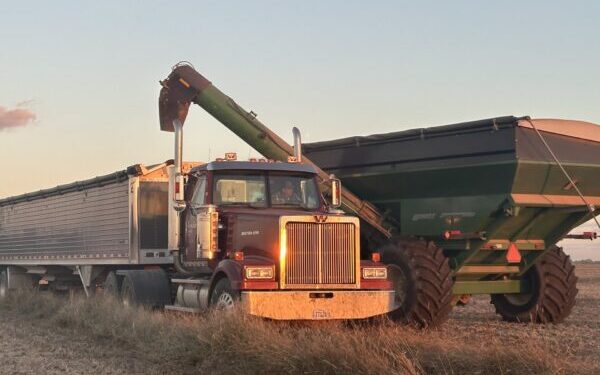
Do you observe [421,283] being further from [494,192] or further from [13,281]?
[13,281]

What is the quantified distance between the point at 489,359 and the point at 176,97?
12.3m

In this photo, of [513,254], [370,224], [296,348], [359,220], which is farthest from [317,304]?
[513,254]

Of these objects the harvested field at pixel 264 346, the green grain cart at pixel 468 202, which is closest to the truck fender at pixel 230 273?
the harvested field at pixel 264 346

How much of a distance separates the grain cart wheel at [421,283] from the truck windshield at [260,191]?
Result: 2.26m

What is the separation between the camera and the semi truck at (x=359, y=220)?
1266 cm

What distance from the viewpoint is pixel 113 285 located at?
18.8m

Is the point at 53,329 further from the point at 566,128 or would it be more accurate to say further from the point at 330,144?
the point at 566,128

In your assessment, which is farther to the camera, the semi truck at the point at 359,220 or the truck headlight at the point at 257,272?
the semi truck at the point at 359,220

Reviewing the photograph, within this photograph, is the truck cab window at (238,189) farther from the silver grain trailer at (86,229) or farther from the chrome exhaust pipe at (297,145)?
the silver grain trailer at (86,229)

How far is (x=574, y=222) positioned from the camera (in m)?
16.2

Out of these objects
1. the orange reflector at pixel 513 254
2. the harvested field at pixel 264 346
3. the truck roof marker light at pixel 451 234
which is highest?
the truck roof marker light at pixel 451 234

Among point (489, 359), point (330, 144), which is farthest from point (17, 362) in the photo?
point (330, 144)

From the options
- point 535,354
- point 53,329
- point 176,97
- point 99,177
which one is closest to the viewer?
point 535,354

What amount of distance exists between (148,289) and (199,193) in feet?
9.83
